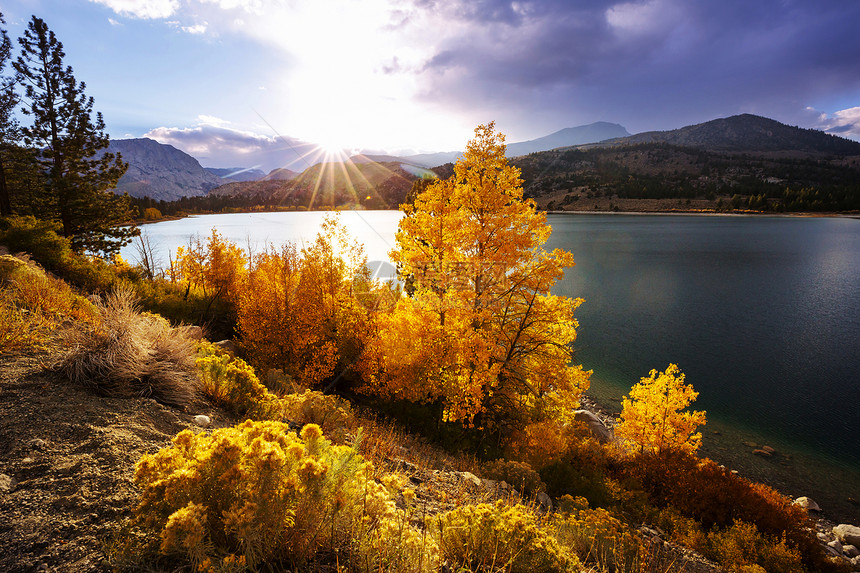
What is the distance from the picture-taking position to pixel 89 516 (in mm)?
3367

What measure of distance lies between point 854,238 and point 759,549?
3726 inches

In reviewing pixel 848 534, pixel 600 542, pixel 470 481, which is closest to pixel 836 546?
pixel 848 534

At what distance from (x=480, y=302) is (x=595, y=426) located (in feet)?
33.7

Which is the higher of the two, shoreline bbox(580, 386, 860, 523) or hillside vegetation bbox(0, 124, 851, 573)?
hillside vegetation bbox(0, 124, 851, 573)

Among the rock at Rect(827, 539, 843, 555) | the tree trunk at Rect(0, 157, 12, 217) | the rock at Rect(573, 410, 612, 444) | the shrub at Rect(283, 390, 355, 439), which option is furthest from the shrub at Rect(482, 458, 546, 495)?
the tree trunk at Rect(0, 157, 12, 217)

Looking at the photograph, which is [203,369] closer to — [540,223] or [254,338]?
[254,338]

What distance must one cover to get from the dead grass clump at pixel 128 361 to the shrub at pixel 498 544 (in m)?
5.40

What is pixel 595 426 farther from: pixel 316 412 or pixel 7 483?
pixel 7 483

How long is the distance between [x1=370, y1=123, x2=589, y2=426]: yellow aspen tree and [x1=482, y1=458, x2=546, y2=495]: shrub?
85.0 inches

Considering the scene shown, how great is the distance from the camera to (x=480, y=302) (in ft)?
42.6

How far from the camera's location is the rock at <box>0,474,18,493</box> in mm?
3441

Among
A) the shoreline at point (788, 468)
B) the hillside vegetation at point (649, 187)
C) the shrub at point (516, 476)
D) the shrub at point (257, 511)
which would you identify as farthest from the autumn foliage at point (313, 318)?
the hillside vegetation at point (649, 187)

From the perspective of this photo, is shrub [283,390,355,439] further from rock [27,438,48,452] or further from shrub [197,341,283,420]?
rock [27,438,48,452]

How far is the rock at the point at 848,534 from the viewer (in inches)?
468
